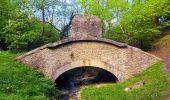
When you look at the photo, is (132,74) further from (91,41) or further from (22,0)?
(22,0)

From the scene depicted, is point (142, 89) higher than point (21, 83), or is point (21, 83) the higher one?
point (21, 83)

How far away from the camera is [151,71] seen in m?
24.6

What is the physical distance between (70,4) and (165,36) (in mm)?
9368

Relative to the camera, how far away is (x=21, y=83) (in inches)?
854

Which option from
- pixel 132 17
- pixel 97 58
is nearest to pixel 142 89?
pixel 97 58

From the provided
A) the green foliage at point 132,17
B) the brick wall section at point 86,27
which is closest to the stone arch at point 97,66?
the brick wall section at point 86,27

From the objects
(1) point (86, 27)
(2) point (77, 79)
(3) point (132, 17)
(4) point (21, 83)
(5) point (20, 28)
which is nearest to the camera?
(4) point (21, 83)

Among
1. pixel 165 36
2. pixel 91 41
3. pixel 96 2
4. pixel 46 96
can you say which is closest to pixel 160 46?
pixel 165 36

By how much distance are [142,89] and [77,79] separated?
34.7 feet

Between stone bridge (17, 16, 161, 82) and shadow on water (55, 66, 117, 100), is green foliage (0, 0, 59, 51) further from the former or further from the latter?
stone bridge (17, 16, 161, 82)

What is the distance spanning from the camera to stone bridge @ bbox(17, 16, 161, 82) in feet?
83.3

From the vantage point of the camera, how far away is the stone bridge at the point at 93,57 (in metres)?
25.4

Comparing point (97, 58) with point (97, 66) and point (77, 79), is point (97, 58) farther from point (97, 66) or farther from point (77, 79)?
point (77, 79)

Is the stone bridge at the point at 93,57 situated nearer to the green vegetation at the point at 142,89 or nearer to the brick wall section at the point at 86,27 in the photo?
the brick wall section at the point at 86,27
